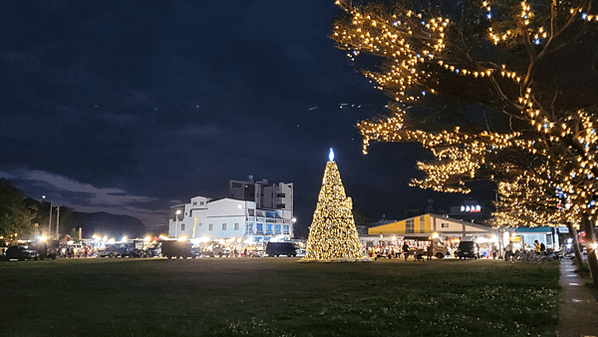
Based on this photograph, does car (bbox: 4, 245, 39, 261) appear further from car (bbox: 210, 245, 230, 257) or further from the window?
the window

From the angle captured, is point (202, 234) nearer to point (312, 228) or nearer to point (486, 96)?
point (312, 228)

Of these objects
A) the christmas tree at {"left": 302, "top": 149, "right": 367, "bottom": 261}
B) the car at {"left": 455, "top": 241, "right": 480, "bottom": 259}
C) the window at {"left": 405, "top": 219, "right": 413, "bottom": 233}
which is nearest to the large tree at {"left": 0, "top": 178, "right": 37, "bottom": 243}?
the christmas tree at {"left": 302, "top": 149, "right": 367, "bottom": 261}

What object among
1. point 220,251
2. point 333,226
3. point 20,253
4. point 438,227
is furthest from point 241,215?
point 333,226

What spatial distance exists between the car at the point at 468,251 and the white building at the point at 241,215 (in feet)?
113

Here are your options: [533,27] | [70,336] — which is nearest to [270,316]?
[70,336]

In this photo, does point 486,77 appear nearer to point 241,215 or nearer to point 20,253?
point 20,253

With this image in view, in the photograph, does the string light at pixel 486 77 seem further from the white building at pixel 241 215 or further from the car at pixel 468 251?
the white building at pixel 241 215

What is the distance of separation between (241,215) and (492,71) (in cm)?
6521

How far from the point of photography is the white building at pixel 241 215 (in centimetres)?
7481

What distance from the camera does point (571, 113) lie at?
41.2ft

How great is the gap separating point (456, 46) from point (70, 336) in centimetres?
950

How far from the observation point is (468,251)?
43.3 metres

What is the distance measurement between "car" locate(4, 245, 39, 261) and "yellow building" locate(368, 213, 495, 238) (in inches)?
1593

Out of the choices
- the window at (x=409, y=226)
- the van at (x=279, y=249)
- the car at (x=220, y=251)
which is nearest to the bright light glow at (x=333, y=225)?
the van at (x=279, y=249)
